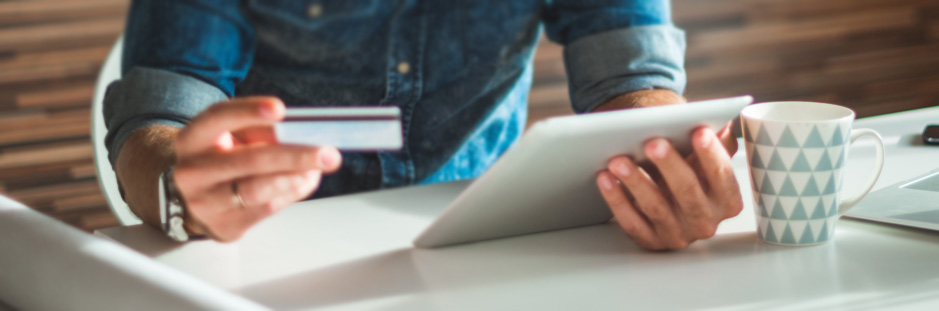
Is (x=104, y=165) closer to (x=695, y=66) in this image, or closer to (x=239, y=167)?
(x=239, y=167)

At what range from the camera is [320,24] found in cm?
96

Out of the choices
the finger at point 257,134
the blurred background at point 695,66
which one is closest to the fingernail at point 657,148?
the finger at point 257,134

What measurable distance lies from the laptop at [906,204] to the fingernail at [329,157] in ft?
1.31

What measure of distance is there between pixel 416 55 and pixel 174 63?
0.29 metres

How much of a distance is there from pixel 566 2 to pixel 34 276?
0.75m

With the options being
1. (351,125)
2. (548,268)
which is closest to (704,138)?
(548,268)

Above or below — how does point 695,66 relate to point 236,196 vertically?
below

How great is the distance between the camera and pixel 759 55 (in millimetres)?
2459

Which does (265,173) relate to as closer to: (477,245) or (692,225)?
(477,245)

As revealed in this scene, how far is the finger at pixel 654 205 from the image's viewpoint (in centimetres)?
54

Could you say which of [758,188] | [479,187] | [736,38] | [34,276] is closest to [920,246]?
[758,188]

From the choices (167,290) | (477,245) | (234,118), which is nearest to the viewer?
(167,290)

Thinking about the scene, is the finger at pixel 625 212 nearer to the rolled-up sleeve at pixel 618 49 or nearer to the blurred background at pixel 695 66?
the rolled-up sleeve at pixel 618 49

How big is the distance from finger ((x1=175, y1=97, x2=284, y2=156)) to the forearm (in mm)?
126
